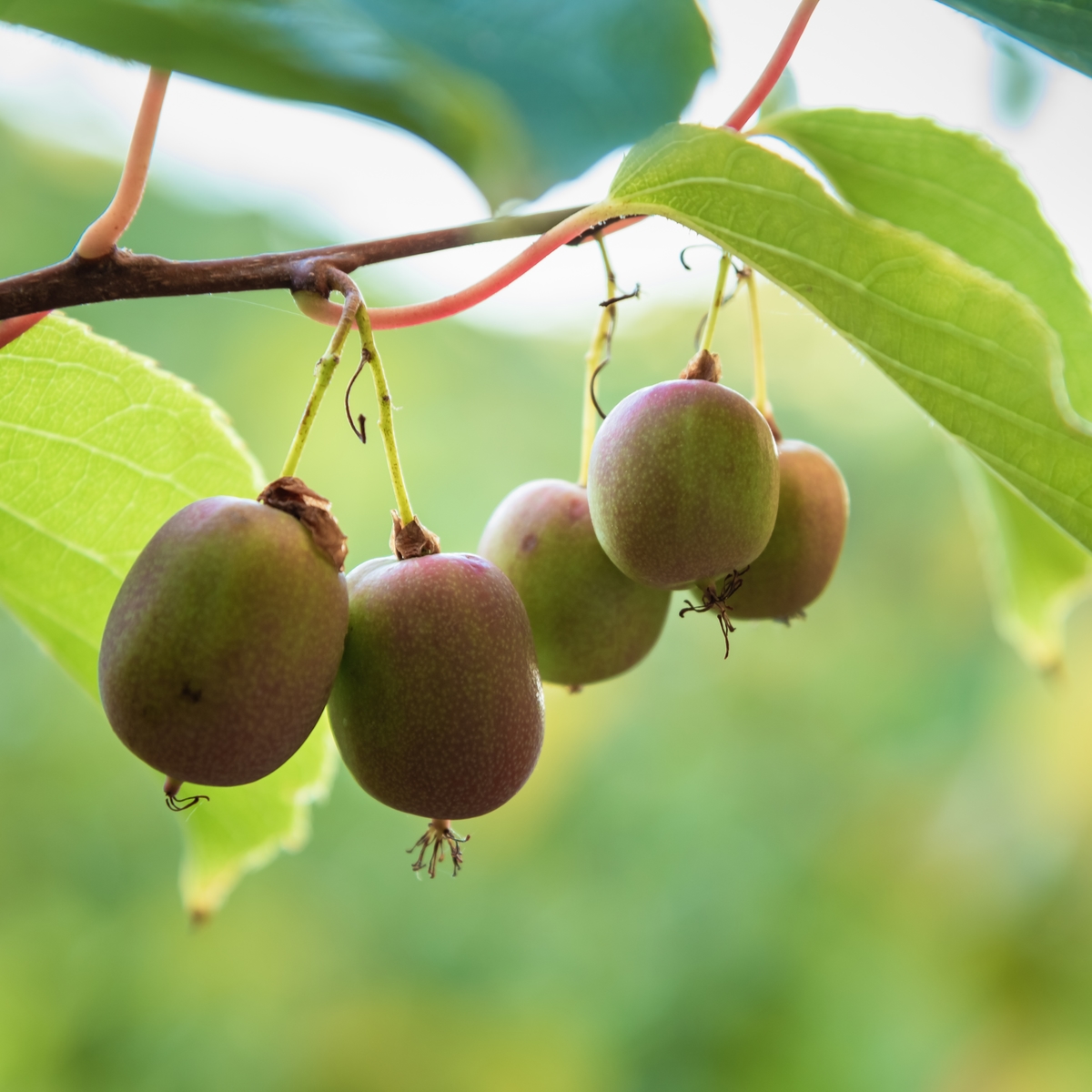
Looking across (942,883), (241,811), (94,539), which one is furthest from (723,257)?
(942,883)

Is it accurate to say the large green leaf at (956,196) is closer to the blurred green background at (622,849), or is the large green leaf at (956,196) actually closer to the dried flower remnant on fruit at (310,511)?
the dried flower remnant on fruit at (310,511)

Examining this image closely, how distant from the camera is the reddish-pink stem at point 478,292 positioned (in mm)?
579

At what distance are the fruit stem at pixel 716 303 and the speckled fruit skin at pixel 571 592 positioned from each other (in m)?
0.13

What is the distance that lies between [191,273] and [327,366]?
91 mm

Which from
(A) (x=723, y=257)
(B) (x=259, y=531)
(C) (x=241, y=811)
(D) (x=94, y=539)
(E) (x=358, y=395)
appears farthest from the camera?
(E) (x=358, y=395)

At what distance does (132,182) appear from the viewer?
0.59 meters

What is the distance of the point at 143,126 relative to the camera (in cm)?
60

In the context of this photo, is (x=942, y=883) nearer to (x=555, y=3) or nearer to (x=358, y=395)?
(x=358, y=395)

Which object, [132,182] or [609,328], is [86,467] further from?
[609,328]

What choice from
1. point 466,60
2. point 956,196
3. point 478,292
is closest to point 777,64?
point 956,196

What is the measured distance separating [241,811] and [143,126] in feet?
1.93

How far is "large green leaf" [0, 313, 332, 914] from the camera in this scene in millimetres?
743

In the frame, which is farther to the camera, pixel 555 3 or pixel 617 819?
pixel 617 819

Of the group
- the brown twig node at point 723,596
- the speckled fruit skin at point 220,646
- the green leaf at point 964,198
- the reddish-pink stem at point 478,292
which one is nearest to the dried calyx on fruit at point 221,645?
the speckled fruit skin at point 220,646
